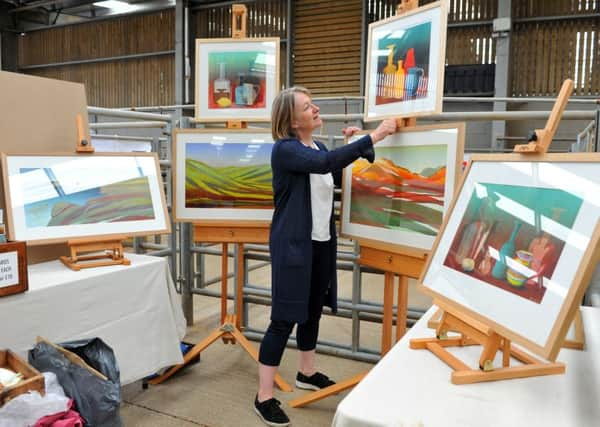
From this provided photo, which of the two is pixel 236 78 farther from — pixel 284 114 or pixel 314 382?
pixel 314 382

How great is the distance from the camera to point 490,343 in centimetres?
107

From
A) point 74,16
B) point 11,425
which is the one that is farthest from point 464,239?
point 74,16

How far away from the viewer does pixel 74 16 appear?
11.6 m

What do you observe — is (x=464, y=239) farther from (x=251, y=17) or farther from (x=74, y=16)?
(x=74, y=16)

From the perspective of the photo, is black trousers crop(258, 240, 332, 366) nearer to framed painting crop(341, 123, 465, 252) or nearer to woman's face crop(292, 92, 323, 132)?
framed painting crop(341, 123, 465, 252)

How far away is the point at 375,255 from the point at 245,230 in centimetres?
83

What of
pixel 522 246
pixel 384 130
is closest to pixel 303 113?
pixel 384 130

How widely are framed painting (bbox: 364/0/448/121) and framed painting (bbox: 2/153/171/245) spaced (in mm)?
1134

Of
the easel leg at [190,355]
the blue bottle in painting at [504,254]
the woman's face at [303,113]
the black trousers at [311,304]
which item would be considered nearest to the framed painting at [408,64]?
the woman's face at [303,113]

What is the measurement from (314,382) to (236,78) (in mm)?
1678

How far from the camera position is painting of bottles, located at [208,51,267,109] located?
2.74m

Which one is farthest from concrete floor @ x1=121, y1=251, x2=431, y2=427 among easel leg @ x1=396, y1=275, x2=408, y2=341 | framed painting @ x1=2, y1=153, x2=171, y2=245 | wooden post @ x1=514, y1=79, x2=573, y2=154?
wooden post @ x1=514, y1=79, x2=573, y2=154

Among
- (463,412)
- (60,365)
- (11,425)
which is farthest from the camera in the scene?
(60,365)

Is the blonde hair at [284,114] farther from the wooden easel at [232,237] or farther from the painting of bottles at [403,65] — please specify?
the wooden easel at [232,237]
